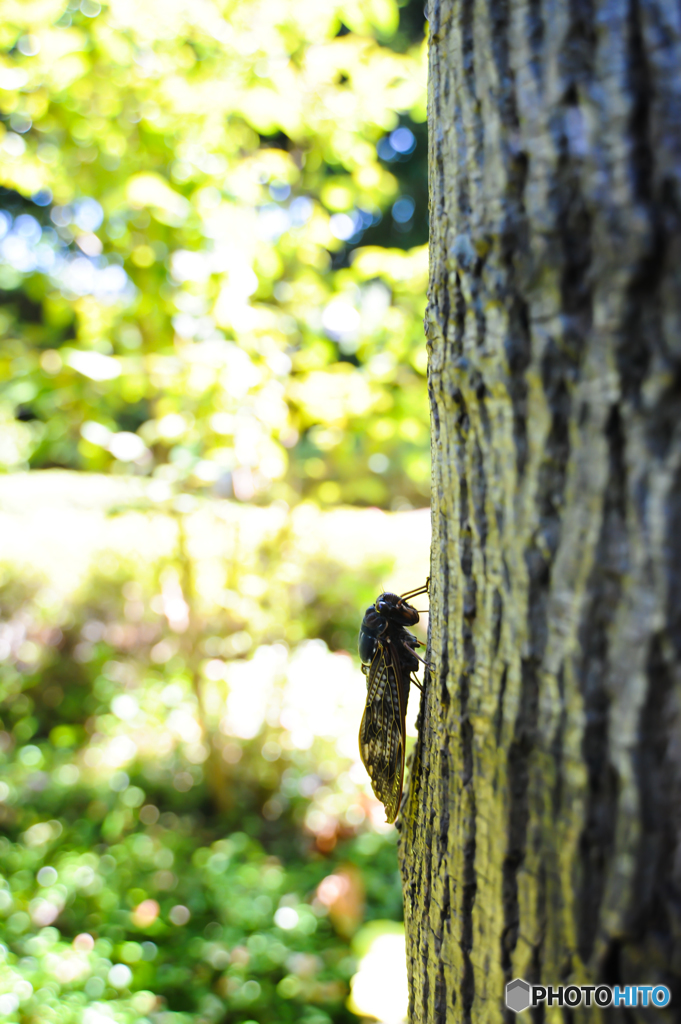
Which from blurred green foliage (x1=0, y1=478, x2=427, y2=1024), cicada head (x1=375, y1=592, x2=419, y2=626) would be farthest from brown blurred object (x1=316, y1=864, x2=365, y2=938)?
cicada head (x1=375, y1=592, x2=419, y2=626)

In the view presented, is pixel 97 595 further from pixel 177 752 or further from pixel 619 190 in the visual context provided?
pixel 619 190

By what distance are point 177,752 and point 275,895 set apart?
85cm

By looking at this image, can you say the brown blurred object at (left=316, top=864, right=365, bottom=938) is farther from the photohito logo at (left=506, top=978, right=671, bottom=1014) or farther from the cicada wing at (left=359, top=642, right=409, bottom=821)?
the photohito logo at (left=506, top=978, right=671, bottom=1014)

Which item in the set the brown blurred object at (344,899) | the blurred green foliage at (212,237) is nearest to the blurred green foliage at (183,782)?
the brown blurred object at (344,899)

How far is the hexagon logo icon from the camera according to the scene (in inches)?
19.2

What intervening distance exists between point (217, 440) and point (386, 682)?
1325 mm

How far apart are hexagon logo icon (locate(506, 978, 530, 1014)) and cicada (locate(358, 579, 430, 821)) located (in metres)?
0.37

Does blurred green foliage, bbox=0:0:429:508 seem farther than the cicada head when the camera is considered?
Yes

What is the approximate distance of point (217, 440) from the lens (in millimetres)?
2164

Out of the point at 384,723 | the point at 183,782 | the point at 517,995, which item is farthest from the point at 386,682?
the point at 183,782

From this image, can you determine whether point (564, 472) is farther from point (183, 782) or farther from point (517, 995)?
point (183, 782)

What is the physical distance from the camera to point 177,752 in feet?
9.34

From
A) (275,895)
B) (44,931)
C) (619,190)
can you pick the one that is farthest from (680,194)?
(44,931)

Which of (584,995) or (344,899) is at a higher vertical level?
(584,995)
